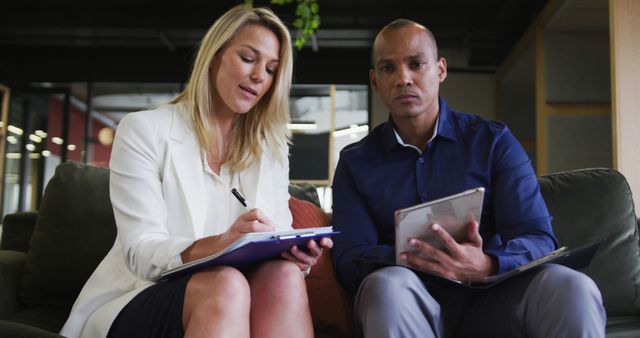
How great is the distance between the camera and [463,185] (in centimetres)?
201

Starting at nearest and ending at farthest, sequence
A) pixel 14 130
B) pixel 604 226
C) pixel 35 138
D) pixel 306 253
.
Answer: pixel 306 253 → pixel 604 226 → pixel 14 130 → pixel 35 138

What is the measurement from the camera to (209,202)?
1807 millimetres

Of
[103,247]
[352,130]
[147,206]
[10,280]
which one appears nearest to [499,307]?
[147,206]

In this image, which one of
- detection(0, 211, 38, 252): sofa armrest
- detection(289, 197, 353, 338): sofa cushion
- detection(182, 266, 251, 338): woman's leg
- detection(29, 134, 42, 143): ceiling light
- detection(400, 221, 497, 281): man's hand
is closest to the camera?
detection(182, 266, 251, 338): woman's leg

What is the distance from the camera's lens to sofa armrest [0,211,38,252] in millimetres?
2438

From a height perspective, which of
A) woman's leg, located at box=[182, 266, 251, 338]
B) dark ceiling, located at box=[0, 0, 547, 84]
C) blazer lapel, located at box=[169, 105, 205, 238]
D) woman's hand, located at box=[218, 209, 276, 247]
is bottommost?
woman's leg, located at box=[182, 266, 251, 338]

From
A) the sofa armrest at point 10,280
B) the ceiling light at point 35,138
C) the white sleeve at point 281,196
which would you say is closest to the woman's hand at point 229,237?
the white sleeve at point 281,196

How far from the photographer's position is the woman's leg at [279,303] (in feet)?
4.79

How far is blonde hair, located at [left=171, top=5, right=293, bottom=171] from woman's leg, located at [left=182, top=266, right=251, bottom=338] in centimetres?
52

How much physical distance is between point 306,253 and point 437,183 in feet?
2.07

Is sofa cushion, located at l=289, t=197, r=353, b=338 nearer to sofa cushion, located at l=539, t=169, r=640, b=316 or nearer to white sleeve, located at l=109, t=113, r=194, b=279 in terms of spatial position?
white sleeve, located at l=109, t=113, r=194, b=279

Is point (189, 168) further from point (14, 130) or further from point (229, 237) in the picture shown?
point (14, 130)

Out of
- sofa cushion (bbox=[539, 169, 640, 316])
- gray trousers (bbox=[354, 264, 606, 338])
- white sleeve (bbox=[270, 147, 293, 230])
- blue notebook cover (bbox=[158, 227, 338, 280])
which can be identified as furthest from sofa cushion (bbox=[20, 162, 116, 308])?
sofa cushion (bbox=[539, 169, 640, 316])

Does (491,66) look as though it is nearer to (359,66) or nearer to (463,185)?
(359,66)
